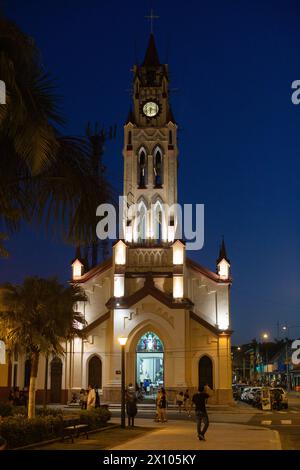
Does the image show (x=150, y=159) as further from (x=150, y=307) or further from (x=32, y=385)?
(x=32, y=385)

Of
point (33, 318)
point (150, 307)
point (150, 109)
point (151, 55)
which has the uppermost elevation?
point (151, 55)

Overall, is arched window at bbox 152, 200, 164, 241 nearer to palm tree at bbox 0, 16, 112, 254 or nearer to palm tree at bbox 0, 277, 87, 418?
palm tree at bbox 0, 277, 87, 418

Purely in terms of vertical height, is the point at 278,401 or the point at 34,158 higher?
the point at 34,158

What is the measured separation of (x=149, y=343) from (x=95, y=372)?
4753 millimetres

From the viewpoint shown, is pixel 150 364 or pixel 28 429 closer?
pixel 28 429

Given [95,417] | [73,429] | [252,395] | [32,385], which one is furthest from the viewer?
[252,395]

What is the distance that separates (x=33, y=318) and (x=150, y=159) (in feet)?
108

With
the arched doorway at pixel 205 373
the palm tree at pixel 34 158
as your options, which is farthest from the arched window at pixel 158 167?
the palm tree at pixel 34 158

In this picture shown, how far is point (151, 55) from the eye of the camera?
59406 mm

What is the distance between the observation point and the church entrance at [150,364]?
5028 centimetres

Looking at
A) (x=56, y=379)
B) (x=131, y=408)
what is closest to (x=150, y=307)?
(x=56, y=379)

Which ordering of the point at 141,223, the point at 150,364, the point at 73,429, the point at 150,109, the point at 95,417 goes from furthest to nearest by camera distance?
the point at 150,109 → the point at 141,223 → the point at 150,364 → the point at 95,417 → the point at 73,429

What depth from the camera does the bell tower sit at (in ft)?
172
